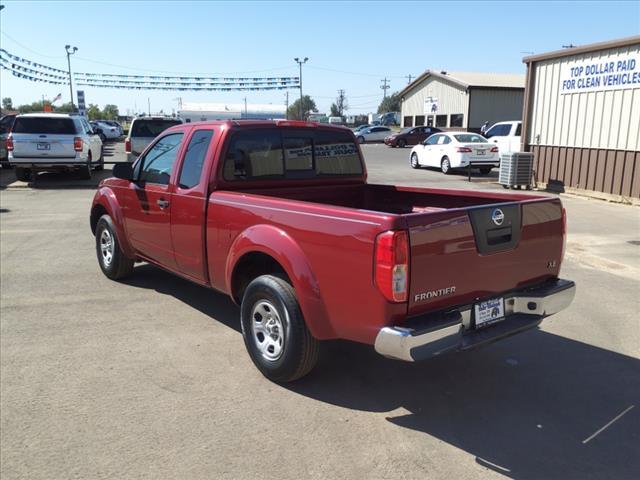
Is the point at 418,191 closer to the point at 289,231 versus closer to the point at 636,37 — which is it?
the point at 289,231

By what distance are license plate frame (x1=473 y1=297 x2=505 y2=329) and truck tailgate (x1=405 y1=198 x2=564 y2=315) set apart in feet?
0.15

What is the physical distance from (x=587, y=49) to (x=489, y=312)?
12882mm

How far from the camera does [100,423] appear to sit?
136 inches

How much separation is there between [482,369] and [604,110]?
11705 mm

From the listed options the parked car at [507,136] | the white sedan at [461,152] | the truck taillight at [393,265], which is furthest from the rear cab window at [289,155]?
the parked car at [507,136]

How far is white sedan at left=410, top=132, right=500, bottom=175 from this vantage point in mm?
20016

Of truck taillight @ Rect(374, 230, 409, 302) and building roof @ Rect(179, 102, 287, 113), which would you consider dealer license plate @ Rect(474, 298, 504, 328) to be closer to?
truck taillight @ Rect(374, 230, 409, 302)

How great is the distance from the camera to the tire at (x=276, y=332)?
12.2ft

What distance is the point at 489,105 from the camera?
41.2 m

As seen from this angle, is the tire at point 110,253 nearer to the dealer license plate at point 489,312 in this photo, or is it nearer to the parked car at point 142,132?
the dealer license plate at point 489,312

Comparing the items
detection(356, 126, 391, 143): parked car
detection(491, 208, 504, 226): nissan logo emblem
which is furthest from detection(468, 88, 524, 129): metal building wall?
detection(491, 208, 504, 226): nissan logo emblem

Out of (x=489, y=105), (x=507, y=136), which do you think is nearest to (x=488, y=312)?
(x=507, y=136)

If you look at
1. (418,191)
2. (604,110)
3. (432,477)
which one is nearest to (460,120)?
(604,110)

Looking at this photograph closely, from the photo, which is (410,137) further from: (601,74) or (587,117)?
(601,74)
